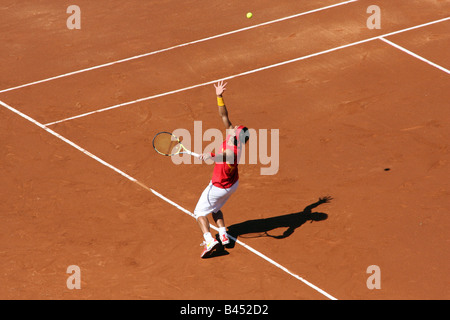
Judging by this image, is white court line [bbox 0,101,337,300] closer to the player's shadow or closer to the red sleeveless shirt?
the player's shadow

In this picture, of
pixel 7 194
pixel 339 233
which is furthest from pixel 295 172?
pixel 7 194

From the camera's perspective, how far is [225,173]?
552 inches

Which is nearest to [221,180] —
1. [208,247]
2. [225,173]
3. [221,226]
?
[225,173]

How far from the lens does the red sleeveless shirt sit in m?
13.9

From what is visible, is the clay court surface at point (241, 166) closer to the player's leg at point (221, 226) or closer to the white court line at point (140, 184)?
the white court line at point (140, 184)

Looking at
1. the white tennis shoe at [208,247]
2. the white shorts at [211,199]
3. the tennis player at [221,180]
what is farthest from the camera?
the white shorts at [211,199]

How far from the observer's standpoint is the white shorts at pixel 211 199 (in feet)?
46.5

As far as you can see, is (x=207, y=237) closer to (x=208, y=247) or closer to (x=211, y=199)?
(x=208, y=247)

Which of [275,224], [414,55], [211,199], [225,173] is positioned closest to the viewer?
[225,173]

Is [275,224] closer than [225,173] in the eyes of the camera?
No

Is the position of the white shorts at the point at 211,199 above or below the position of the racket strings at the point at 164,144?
→ below

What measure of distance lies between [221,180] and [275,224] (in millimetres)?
1630

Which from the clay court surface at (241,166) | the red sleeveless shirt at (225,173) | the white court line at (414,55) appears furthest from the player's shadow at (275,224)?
the white court line at (414,55)

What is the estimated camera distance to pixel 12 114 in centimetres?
1900
